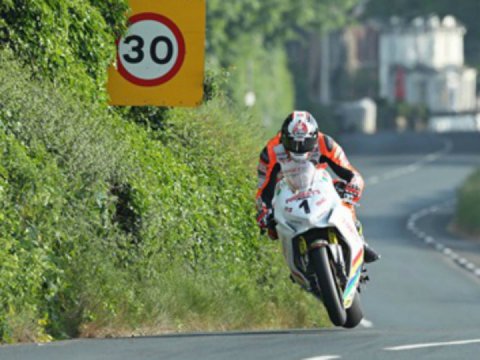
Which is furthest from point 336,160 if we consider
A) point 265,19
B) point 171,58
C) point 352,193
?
point 265,19

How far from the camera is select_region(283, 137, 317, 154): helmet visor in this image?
1425 centimetres

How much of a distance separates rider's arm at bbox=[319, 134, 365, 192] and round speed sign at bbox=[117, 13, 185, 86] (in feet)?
6.01

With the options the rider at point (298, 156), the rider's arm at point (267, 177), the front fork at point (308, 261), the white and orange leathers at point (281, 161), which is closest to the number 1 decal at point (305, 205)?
the front fork at point (308, 261)

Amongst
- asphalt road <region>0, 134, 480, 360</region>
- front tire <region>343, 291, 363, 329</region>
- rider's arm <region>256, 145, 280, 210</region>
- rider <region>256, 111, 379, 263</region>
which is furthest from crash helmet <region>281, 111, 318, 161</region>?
asphalt road <region>0, 134, 480, 360</region>

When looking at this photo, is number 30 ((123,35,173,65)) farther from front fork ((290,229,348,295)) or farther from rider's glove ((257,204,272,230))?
front fork ((290,229,348,295))

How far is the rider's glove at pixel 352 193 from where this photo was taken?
48.5ft

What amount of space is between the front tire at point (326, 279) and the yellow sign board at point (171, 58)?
2391mm

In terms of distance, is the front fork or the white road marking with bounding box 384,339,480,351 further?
the front fork

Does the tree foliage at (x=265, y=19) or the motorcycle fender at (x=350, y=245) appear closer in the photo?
the motorcycle fender at (x=350, y=245)

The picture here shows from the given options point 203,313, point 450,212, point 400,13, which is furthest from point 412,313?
point 400,13

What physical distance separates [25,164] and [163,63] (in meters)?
2.85

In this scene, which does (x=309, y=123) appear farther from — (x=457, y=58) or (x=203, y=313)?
(x=457, y=58)

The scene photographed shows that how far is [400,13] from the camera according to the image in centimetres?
9769

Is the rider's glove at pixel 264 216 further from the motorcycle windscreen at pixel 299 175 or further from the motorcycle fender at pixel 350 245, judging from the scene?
the motorcycle fender at pixel 350 245
